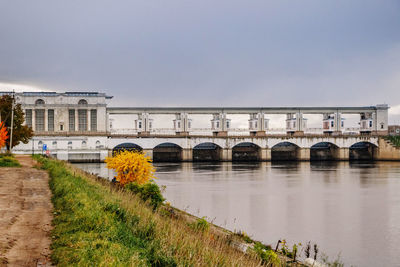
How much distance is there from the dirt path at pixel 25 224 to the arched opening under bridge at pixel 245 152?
213 ft

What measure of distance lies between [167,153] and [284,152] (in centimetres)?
2477

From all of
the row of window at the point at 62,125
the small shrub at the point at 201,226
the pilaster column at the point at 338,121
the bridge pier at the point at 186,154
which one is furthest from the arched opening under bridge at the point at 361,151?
the small shrub at the point at 201,226

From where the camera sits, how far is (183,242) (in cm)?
810

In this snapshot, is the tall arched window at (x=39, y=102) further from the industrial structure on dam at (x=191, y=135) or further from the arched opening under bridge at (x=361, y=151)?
the arched opening under bridge at (x=361, y=151)

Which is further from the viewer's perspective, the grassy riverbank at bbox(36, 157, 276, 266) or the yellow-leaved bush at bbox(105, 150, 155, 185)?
the yellow-leaved bush at bbox(105, 150, 155, 185)

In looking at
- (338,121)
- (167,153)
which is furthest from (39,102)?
(338,121)

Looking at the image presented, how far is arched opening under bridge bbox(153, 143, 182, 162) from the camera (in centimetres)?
7862

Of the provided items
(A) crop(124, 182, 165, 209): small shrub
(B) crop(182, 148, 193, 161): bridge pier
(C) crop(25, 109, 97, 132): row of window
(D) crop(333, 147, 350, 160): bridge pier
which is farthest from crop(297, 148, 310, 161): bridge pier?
(A) crop(124, 182, 165, 209): small shrub

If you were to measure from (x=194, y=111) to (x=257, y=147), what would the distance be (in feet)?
49.0

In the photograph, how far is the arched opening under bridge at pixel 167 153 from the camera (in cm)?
7862

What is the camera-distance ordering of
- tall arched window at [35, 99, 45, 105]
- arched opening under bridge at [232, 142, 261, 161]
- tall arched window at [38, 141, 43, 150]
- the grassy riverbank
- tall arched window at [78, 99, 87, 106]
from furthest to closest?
arched opening under bridge at [232, 142, 261, 161] → tall arched window at [78, 99, 87, 106] → tall arched window at [35, 99, 45, 105] → tall arched window at [38, 141, 43, 150] → the grassy riverbank

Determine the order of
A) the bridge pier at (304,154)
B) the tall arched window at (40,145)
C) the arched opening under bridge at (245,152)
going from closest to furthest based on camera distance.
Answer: the tall arched window at (40,145)
the bridge pier at (304,154)
the arched opening under bridge at (245,152)

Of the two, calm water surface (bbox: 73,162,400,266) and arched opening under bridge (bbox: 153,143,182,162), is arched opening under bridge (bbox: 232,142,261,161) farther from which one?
calm water surface (bbox: 73,162,400,266)

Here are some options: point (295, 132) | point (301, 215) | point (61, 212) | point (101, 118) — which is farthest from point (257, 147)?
point (61, 212)
